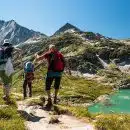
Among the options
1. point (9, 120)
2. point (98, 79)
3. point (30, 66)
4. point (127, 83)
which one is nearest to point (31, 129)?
point (9, 120)

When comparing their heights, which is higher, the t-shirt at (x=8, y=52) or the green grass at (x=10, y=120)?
the t-shirt at (x=8, y=52)

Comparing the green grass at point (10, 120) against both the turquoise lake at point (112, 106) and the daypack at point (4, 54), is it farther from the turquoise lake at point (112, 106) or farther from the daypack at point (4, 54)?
the daypack at point (4, 54)

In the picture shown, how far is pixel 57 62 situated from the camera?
21781mm

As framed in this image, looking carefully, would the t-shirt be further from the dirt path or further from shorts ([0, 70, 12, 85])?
the dirt path

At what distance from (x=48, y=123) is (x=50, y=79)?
212 inches

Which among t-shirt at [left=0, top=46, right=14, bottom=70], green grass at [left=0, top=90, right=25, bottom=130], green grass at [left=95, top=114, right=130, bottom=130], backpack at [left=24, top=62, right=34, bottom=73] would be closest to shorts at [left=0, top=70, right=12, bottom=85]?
t-shirt at [left=0, top=46, right=14, bottom=70]

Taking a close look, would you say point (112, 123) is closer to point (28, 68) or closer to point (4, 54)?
point (4, 54)

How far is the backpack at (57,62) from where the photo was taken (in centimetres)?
2161

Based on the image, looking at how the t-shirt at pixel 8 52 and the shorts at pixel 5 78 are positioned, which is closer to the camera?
the t-shirt at pixel 8 52

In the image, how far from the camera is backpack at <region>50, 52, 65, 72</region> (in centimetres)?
2161

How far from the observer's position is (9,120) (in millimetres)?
15602

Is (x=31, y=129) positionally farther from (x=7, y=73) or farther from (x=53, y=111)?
(x=7, y=73)

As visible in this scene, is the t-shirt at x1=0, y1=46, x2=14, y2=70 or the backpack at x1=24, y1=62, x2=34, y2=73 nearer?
the t-shirt at x1=0, y1=46, x2=14, y2=70

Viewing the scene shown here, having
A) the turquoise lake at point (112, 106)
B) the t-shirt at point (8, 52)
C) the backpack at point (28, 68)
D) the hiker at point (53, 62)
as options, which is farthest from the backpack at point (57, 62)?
the backpack at point (28, 68)
